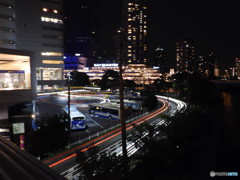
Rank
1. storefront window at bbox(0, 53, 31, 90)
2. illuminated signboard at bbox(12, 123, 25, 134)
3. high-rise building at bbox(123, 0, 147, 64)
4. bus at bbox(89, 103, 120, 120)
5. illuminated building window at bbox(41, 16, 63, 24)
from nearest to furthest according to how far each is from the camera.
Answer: illuminated signboard at bbox(12, 123, 25, 134) → storefront window at bbox(0, 53, 31, 90) → bus at bbox(89, 103, 120, 120) → illuminated building window at bbox(41, 16, 63, 24) → high-rise building at bbox(123, 0, 147, 64)

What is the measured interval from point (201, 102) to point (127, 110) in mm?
21754

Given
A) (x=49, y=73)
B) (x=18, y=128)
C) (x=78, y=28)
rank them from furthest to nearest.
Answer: (x=78, y=28)
(x=49, y=73)
(x=18, y=128)

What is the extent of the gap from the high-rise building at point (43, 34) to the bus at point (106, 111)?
50.6m

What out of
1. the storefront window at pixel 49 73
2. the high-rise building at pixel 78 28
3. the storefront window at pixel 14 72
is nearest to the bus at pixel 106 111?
the storefront window at pixel 14 72

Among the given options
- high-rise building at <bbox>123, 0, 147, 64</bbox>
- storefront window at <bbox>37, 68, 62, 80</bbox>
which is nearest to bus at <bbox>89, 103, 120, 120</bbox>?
storefront window at <bbox>37, 68, 62, 80</bbox>

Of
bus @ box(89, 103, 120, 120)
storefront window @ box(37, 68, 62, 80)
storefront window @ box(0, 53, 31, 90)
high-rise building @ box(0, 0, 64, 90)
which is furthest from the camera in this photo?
storefront window @ box(37, 68, 62, 80)

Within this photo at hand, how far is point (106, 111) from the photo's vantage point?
32.0m

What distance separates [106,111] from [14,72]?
53.0 ft

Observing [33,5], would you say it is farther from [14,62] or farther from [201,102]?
[201,102]

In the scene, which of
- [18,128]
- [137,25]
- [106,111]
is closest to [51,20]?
[106,111]

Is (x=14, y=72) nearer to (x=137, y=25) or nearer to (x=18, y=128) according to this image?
(x=18, y=128)

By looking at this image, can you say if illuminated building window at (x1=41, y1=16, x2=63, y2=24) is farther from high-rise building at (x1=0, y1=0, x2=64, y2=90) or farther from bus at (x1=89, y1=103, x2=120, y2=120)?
bus at (x1=89, y1=103, x2=120, y2=120)

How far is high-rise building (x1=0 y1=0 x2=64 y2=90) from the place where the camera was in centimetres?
7200

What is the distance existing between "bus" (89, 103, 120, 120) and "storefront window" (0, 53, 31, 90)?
550 inches
